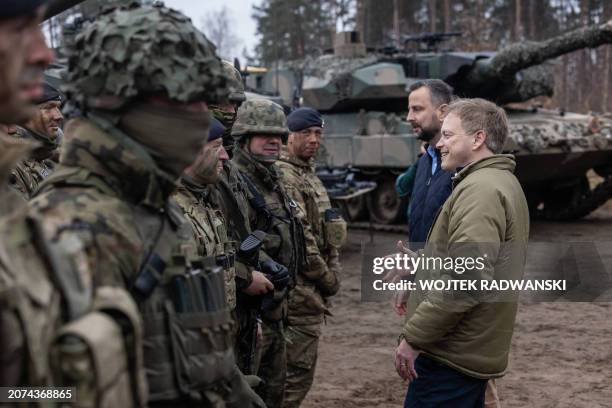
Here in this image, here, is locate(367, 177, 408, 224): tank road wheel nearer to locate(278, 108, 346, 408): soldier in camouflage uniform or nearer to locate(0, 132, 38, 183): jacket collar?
locate(278, 108, 346, 408): soldier in camouflage uniform

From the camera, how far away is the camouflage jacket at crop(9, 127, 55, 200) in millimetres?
Result: 4043

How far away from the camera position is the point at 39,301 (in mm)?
1432

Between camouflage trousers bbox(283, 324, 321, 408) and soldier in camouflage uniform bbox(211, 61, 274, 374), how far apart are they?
0.80 m

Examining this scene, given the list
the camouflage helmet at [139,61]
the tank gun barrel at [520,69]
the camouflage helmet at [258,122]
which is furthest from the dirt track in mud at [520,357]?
the tank gun barrel at [520,69]

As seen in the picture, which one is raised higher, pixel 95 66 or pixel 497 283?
pixel 95 66

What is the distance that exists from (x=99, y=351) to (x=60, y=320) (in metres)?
0.13

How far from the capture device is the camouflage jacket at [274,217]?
4367mm

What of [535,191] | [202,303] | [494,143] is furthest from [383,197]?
[202,303]

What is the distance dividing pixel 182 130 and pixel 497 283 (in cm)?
176

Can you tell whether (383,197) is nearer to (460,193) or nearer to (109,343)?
(460,193)

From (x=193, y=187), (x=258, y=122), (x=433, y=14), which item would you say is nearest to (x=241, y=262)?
(x=193, y=187)

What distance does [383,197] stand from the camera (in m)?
13.9

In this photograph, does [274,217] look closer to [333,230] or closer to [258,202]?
[258,202]

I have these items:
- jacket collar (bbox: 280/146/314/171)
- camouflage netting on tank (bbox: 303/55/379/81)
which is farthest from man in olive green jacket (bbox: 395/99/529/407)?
camouflage netting on tank (bbox: 303/55/379/81)
